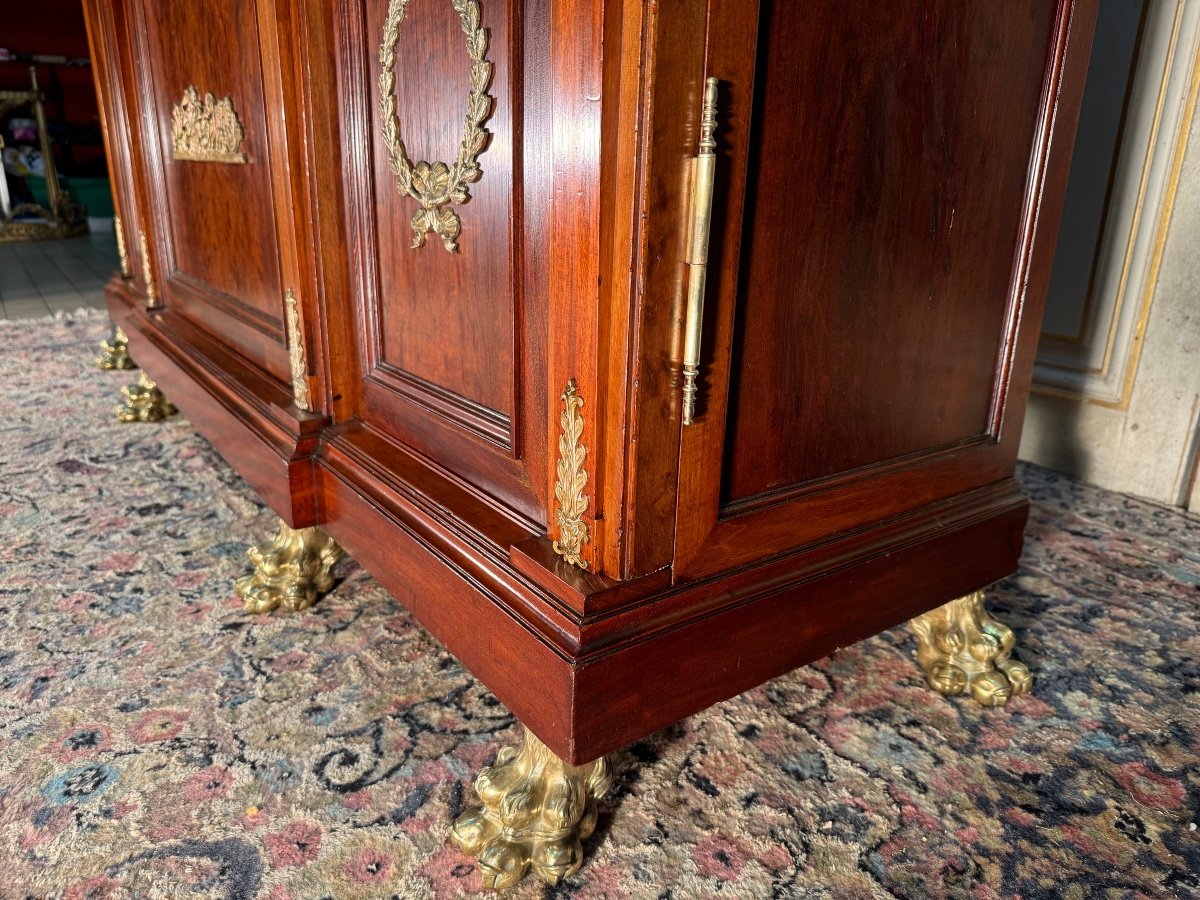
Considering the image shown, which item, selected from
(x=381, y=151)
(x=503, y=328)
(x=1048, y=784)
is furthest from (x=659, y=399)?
(x=1048, y=784)

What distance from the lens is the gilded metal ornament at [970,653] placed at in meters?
0.95

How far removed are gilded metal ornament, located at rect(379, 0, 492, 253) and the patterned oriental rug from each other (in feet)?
1.63

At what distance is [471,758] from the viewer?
0.84m

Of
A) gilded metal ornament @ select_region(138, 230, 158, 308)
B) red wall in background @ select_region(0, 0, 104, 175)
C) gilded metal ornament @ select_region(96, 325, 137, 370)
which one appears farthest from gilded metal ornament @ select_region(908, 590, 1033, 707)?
red wall in background @ select_region(0, 0, 104, 175)

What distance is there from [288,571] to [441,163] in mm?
594

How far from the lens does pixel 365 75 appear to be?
0.87 m

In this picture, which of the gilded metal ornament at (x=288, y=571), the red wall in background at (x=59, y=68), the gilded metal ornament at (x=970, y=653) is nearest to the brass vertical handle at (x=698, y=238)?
the gilded metal ornament at (x=970, y=653)

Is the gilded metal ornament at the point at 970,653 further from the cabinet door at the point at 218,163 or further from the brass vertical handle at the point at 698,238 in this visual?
the cabinet door at the point at 218,163

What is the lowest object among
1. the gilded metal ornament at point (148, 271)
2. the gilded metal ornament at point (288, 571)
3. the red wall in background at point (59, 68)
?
the gilded metal ornament at point (288, 571)

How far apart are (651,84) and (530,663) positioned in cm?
43

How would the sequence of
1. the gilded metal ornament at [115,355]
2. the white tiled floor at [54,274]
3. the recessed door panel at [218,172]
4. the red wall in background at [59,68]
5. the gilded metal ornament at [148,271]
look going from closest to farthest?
the recessed door panel at [218,172] < the gilded metal ornament at [148,271] < the gilded metal ornament at [115,355] < the white tiled floor at [54,274] < the red wall in background at [59,68]

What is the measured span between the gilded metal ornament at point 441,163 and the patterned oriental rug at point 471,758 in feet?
1.63

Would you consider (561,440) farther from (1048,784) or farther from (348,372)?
(1048,784)

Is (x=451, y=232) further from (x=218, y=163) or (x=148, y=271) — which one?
(x=148, y=271)
